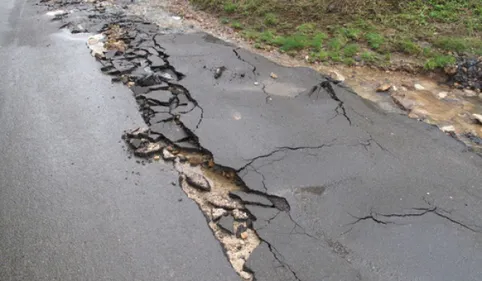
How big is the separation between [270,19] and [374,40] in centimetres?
246

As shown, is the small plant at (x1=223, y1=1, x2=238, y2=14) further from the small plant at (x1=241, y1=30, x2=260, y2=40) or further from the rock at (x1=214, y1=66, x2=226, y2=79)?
the rock at (x1=214, y1=66, x2=226, y2=79)

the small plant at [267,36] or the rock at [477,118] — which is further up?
the small plant at [267,36]

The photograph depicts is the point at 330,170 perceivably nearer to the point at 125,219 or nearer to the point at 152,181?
the point at 152,181

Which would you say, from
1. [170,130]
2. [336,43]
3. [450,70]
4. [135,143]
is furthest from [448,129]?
[135,143]

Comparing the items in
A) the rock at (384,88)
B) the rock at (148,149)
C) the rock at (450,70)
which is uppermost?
the rock at (450,70)

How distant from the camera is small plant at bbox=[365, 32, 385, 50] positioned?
293 inches

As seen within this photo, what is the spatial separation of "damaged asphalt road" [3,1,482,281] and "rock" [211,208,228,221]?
0.01 metres

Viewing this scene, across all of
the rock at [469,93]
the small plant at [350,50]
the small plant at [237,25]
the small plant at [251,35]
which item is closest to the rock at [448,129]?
the rock at [469,93]

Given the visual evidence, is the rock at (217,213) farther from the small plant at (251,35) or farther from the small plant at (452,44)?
the small plant at (452,44)

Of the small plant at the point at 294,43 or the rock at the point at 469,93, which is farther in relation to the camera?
the small plant at the point at 294,43

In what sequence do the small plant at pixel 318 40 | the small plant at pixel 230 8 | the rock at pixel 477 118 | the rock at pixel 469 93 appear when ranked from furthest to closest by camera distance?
the small plant at pixel 230 8 → the small plant at pixel 318 40 → the rock at pixel 469 93 → the rock at pixel 477 118

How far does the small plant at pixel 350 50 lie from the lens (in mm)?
7297

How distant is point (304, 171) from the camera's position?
4.43 m

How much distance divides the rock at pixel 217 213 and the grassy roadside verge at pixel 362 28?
4404mm
